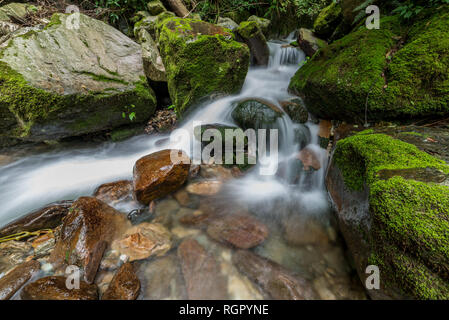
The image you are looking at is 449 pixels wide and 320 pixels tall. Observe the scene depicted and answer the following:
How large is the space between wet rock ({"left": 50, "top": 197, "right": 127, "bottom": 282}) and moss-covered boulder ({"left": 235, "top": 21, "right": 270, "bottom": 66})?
22.1 feet

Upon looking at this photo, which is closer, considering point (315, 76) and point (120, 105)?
Result: point (315, 76)

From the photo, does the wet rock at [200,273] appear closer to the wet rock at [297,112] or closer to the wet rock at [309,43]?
the wet rock at [297,112]

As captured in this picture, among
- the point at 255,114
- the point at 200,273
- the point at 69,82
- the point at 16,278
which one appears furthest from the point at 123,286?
the point at 69,82

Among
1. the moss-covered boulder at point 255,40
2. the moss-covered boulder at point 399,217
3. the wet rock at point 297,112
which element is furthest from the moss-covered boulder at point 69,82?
the moss-covered boulder at point 399,217

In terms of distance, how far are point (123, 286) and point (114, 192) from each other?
1786 mm

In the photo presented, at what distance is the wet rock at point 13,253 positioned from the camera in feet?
6.48

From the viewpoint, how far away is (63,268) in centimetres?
189

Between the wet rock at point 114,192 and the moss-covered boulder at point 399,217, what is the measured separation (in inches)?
129

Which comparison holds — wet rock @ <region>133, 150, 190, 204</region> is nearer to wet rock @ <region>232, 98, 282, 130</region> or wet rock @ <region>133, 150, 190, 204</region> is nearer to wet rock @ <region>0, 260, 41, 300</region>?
wet rock @ <region>0, 260, 41, 300</region>

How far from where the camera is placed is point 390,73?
9.27 ft

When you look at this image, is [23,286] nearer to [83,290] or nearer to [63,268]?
[63,268]

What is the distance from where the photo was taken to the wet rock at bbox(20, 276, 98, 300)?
1.54 meters

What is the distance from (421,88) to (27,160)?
25.9ft
